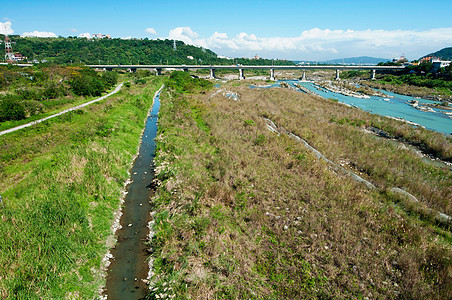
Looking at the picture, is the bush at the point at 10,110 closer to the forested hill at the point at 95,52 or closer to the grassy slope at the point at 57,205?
the grassy slope at the point at 57,205

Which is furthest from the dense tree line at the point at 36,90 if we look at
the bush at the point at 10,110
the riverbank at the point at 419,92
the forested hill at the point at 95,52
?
the forested hill at the point at 95,52

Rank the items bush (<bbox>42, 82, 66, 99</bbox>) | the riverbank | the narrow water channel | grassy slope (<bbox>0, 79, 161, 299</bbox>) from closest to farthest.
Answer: grassy slope (<bbox>0, 79, 161, 299</bbox>) → the narrow water channel → bush (<bbox>42, 82, 66, 99</bbox>) → the riverbank

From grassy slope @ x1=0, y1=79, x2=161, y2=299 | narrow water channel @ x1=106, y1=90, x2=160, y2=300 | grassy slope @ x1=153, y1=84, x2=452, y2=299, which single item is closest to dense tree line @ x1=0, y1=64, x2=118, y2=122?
grassy slope @ x1=0, y1=79, x2=161, y2=299

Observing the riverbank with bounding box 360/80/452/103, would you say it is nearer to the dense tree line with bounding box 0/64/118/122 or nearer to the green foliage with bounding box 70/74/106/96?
the green foliage with bounding box 70/74/106/96

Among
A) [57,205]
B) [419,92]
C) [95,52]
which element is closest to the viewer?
[57,205]

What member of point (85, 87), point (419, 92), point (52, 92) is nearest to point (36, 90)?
point (52, 92)

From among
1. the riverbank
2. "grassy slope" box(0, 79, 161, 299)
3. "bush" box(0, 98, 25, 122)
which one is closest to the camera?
"grassy slope" box(0, 79, 161, 299)

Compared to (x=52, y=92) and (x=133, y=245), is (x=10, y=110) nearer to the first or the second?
(x=52, y=92)
